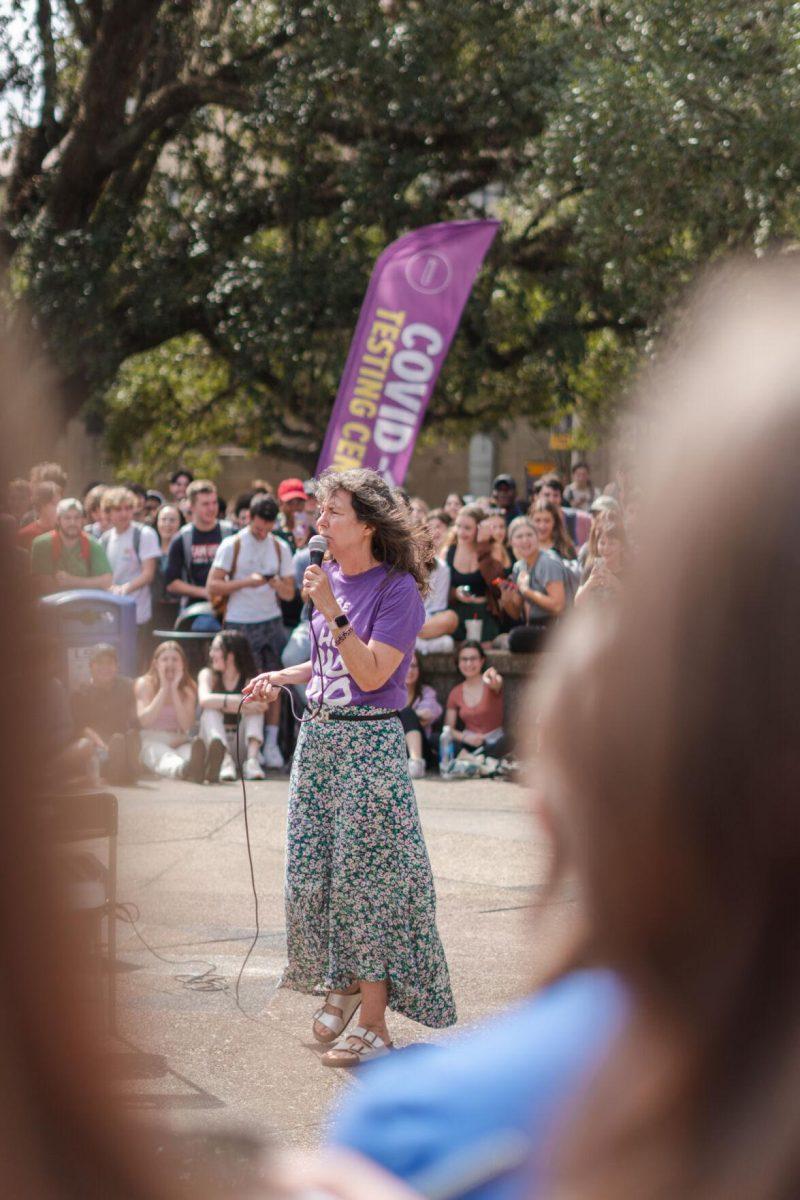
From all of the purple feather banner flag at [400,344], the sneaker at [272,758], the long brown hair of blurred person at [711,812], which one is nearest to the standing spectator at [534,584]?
the sneaker at [272,758]

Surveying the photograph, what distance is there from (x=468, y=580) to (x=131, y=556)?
108 inches

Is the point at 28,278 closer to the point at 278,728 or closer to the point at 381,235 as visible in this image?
the point at 381,235

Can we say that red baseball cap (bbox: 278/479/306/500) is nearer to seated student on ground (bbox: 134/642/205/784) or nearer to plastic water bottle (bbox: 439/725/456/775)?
seated student on ground (bbox: 134/642/205/784)

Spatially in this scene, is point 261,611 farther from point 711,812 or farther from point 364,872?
point 711,812

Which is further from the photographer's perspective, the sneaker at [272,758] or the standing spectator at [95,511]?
the standing spectator at [95,511]

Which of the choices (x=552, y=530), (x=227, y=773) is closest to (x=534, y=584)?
(x=552, y=530)

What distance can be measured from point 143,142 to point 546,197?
17.5ft

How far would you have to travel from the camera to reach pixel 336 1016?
17.7 ft

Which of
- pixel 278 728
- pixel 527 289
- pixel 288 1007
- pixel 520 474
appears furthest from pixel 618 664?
pixel 520 474

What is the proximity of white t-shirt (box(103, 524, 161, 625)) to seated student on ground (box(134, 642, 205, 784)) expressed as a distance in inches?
58.0

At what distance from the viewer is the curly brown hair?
17.7 feet

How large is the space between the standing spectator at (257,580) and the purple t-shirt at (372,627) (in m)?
6.31

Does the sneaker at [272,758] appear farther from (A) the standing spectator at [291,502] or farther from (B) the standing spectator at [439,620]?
(A) the standing spectator at [291,502]

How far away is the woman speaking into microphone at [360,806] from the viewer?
5230 mm
